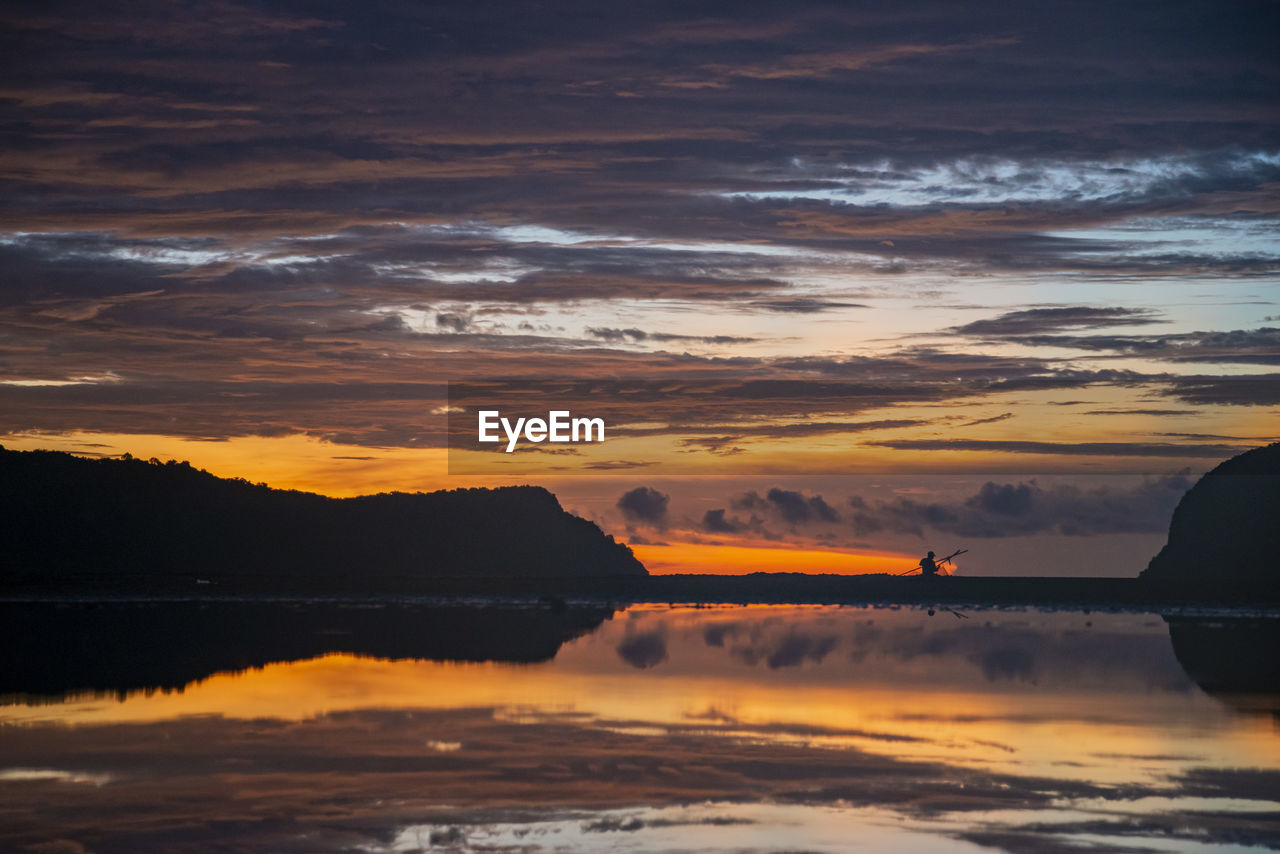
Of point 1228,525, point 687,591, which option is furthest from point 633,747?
point 1228,525

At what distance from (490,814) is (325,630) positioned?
4524 cm

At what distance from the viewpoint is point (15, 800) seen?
21.7 m

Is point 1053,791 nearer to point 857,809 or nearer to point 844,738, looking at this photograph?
point 857,809

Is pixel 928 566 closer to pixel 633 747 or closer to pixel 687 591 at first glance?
pixel 687 591

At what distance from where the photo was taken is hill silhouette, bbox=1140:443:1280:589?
170750mm

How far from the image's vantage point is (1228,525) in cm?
17638

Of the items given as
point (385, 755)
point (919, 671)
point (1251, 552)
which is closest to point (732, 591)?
point (1251, 552)

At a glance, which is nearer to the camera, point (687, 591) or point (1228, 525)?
point (687, 591)

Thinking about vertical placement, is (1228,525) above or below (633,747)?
above

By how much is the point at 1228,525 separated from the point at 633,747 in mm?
166180

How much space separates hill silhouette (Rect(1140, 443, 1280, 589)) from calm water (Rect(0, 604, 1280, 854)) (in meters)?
127

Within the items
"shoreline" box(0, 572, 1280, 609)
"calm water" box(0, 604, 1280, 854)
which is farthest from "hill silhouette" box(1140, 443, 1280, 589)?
"calm water" box(0, 604, 1280, 854)

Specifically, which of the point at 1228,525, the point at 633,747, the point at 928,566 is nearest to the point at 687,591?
the point at 928,566

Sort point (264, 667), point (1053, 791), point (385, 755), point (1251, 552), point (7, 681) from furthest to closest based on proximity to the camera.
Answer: point (1251, 552) < point (264, 667) < point (7, 681) < point (385, 755) < point (1053, 791)
